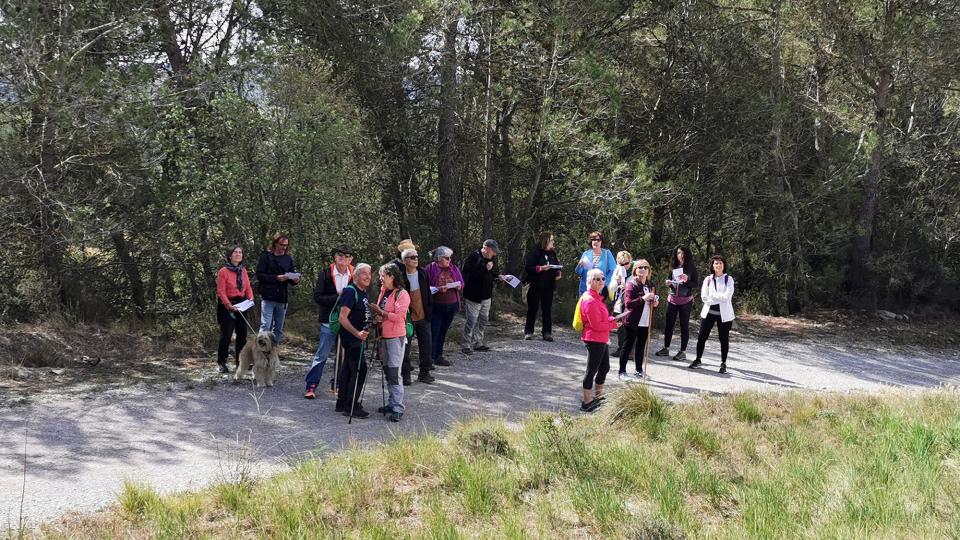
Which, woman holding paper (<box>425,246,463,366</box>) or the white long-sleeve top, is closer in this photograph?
woman holding paper (<box>425,246,463,366</box>)

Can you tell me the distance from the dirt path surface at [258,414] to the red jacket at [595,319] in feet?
3.07

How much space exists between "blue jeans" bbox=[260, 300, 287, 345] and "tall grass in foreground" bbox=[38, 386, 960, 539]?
3.84 metres

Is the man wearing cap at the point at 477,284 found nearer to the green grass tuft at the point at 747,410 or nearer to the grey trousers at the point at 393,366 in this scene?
the grey trousers at the point at 393,366

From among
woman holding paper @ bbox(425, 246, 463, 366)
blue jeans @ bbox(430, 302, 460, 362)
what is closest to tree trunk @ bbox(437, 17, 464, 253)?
blue jeans @ bbox(430, 302, 460, 362)

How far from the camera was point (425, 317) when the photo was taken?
911cm

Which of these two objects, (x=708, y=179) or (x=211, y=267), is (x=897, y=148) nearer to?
(x=708, y=179)

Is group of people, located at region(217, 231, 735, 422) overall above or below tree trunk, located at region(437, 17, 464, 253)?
below

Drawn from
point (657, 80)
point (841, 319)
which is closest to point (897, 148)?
point (841, 319)

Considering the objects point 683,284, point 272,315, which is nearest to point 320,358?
point 272,315

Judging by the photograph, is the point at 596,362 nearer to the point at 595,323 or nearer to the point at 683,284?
the point at 595,323

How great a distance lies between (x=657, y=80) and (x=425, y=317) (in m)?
10.5

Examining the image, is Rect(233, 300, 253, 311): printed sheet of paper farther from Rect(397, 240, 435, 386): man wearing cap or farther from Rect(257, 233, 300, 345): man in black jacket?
Rect(397, 240, 435, 386): man wearing cap

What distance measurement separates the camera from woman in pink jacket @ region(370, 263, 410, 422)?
24.8 feet

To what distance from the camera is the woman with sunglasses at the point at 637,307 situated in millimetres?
9539
